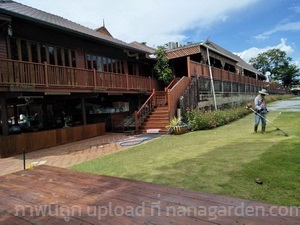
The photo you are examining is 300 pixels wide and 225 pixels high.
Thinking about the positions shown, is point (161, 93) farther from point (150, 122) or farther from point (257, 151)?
point (257, 151)

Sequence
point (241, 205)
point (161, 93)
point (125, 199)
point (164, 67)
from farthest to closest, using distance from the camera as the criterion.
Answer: point (164, 67), point (161, 93), point (125, 199), point (241, 205)

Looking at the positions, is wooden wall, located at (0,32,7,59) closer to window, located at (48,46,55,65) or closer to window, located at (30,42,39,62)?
window, located at (30,42,39,62)

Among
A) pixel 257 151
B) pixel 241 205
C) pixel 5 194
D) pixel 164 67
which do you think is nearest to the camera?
pixel 241 205

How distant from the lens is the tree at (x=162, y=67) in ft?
57.4

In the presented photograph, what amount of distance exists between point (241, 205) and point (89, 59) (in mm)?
12804

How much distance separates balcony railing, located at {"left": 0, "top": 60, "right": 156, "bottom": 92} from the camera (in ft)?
27.3

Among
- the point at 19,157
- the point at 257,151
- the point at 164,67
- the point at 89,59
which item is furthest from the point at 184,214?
the point at 164,67

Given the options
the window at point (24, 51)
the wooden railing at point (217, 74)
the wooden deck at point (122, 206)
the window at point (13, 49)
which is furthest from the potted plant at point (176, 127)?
the wooden deck at point (122, 206)

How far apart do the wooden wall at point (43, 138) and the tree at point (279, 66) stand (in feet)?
226

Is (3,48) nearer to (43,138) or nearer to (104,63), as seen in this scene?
(43,138)

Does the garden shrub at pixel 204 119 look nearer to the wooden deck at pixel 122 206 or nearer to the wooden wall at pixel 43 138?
the wooden wall at pixel 43 138

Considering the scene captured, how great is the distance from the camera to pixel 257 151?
20.1 ft

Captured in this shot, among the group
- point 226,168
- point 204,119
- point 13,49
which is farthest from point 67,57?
point 226,168

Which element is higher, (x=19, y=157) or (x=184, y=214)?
(x=184, y=214)
